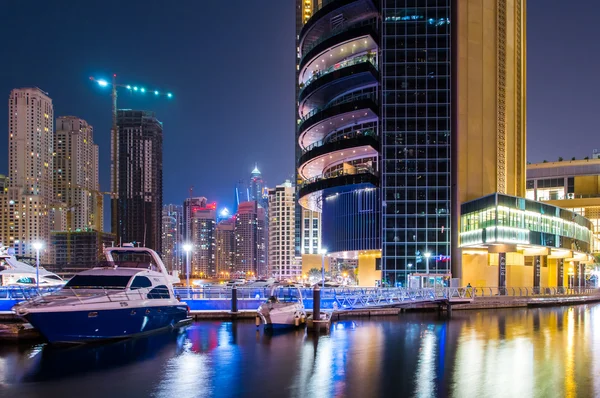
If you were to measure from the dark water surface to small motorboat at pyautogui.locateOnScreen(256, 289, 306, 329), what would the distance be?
1032 millimetres

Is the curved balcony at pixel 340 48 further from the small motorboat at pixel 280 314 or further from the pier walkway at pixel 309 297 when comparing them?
the small motorboat at pixel 280 314

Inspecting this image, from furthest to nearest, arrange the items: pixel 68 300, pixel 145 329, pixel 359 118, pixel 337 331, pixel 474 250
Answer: pixel 359 118 → pixel 474 250 → pixel 337 331 → pixel 145 329 → pixel 68 300

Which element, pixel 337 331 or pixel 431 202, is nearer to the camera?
pixel 337 331

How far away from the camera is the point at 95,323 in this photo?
96.8 ft

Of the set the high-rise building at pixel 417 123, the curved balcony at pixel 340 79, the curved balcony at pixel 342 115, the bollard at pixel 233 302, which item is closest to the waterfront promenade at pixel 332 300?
the bollard at pixel 233 302

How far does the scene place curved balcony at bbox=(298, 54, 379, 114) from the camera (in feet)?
237

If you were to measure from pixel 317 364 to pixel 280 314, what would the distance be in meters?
11.0

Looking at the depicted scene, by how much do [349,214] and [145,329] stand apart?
47843 millimetres

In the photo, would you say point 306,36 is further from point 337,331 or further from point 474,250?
point 337,331

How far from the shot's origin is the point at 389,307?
47.5 meters

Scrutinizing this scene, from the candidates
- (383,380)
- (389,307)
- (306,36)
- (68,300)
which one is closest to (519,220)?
(389,307)

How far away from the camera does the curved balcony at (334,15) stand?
75.9m

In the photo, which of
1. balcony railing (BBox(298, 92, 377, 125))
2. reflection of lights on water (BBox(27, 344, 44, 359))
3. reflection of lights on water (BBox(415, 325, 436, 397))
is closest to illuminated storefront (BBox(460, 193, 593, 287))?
balcony railing (BBox(298, 92, 377, 125))

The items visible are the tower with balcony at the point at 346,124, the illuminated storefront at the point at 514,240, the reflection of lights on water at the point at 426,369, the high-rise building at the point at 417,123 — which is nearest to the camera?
the reflection of lights on water at the point at 426,369
